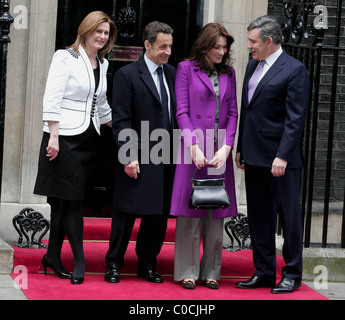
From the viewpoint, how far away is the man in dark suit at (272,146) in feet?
20.0

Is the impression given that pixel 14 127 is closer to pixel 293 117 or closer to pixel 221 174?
pixel 221 174

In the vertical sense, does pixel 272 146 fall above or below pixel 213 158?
above

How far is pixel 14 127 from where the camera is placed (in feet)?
24.6

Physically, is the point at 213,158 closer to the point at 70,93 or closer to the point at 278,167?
the point at 278,167

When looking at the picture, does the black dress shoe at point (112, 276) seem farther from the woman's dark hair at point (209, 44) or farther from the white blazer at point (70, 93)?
the woman's dark hair at point (209, 44)

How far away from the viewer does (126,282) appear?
20.6 feet

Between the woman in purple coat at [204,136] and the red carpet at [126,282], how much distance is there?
20cm

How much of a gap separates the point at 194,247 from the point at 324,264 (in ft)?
4.05

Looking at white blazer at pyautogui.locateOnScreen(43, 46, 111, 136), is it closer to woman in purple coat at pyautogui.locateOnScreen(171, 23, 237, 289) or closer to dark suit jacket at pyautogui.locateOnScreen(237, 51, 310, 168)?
woman in purple coat at pyautogui.locateOnScreen(171, 23, 237, 289)

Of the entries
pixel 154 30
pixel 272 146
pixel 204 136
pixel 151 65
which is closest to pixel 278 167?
pixel 272 146

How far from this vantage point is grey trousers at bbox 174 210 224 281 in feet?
20.6

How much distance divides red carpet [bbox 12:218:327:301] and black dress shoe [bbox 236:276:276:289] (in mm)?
66

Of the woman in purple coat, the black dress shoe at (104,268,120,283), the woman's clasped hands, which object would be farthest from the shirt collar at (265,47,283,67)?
the black dress shoe at (104,268,120,283)

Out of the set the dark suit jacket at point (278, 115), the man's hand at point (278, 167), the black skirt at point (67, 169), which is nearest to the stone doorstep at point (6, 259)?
the black skirt at point (67, 169)
